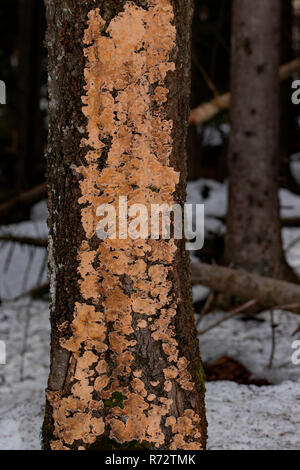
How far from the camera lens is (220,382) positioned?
9.83 ft

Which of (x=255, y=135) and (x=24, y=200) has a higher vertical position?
(x=255, y=135)

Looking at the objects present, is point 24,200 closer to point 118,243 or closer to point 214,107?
point 214,107

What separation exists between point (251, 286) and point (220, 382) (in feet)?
2.85

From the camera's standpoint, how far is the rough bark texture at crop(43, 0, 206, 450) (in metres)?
1.68

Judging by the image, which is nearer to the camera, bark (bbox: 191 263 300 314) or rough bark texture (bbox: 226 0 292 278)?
bark (bbox: 191 263 300 314)

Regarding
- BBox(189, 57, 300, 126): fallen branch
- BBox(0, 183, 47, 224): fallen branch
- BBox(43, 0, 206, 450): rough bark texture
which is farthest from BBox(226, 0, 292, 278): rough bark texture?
BBox(43, 0, 206, 450): rough bark texture

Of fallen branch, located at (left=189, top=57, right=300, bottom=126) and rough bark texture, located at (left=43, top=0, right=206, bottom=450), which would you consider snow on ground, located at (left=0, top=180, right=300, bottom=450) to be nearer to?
rough bark texture, located at (left=43, top=0, right=206, bottom=450)

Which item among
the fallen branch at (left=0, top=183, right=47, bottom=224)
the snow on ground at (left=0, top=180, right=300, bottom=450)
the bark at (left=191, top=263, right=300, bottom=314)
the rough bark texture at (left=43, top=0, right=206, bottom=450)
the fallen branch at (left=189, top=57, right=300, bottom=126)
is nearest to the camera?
the rough bark texture at (left=43, top=0, right=206, bottom=450)

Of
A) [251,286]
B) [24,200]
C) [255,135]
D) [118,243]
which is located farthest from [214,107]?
[118,243]

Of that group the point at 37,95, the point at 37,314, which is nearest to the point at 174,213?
the point at 37,314

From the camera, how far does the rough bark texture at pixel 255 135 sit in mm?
4402

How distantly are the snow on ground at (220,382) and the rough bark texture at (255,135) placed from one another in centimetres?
62

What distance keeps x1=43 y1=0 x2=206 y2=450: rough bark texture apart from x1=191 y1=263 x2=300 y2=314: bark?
1767 mm

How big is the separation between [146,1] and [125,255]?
805 mm
